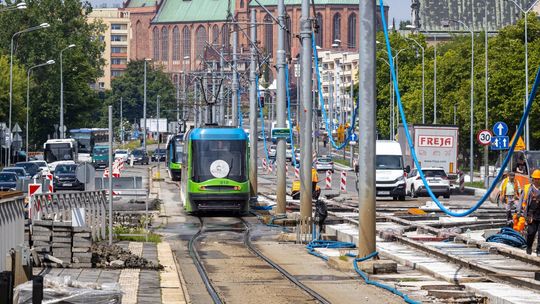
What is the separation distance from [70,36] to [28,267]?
117 m

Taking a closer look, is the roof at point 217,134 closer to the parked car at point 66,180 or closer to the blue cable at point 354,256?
the blue cable at point 354,256

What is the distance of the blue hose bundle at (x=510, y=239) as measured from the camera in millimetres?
27484

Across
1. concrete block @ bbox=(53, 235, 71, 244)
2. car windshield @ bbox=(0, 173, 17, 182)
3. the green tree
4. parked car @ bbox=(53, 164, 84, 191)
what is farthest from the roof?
the green tree

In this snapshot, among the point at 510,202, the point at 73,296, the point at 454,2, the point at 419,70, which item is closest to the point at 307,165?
the point at 510,202

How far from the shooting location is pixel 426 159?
66938 mm

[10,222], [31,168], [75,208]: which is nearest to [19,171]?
[31,168]

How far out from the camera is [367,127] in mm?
24250

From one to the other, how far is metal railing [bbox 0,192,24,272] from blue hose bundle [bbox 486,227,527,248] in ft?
34.4

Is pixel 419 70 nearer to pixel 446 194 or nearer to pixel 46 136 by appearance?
pixel 46 136

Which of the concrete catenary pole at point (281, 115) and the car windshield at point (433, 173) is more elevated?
the concrete catenary pole at point (281, 115)

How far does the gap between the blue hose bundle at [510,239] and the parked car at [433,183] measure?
30679mm

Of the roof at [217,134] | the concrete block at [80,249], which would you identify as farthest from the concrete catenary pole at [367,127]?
the roof at [217,134]

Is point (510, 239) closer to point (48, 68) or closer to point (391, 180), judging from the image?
point (391, 180)

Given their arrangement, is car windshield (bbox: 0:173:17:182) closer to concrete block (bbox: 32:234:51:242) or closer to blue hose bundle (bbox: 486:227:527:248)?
blue hose bundle (bbox: 486:227:527:248)
